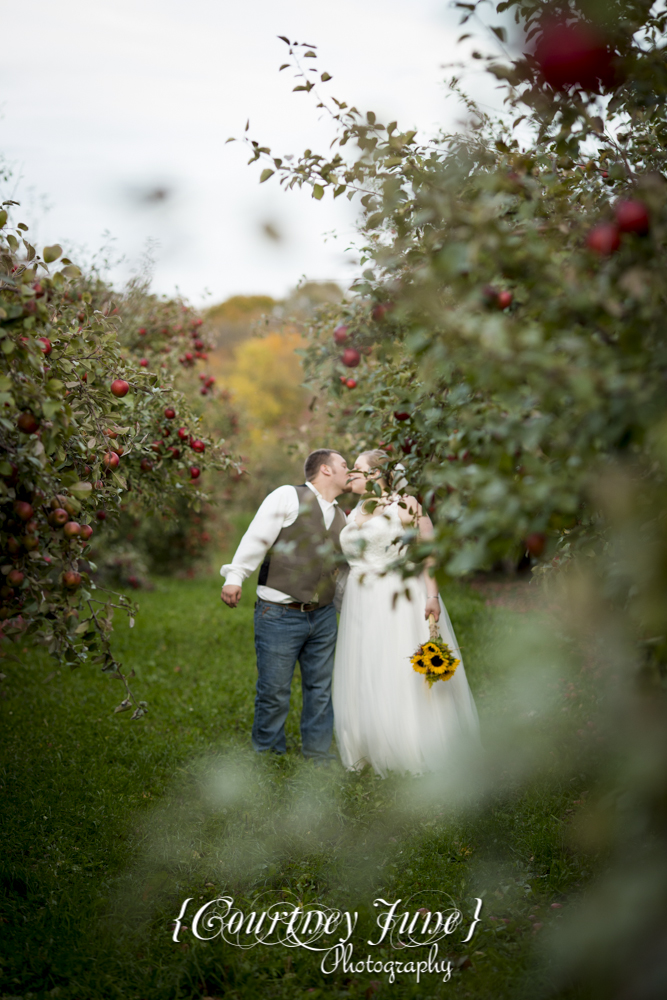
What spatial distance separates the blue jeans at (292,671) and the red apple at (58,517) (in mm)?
1927

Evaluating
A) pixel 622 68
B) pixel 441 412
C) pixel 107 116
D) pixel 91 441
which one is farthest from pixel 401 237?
pixel 107 116

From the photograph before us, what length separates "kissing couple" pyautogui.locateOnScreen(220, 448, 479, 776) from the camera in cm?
400

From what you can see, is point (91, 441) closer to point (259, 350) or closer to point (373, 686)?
point (373, 686)

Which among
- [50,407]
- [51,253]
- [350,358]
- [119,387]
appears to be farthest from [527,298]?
[119,387]

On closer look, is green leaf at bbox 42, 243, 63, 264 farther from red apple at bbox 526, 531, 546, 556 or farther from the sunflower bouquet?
the sunflower bouquet

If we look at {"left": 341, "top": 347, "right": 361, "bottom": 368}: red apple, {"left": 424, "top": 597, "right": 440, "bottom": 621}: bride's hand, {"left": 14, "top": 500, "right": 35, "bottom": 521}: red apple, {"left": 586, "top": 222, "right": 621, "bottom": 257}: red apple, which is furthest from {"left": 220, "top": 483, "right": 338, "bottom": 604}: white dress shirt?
{"left": 586, "top": 222, "right": 621, "bottom": 257}: red apple

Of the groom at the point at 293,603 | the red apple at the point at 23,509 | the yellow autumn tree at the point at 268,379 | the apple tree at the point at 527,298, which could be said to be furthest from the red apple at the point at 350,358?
the yellow autumn tree at the point at 268,379

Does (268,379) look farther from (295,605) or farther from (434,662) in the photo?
(434,662)

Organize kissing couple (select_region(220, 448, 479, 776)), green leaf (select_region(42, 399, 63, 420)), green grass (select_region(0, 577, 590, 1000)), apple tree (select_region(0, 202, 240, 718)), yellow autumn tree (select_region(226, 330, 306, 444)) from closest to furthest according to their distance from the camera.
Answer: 1. green leaf (select_region(42, 399, 63, 420))
2. apple tree (select_region(0, 202, 240, 718))
3. green grass (select_region(0, 577, 590, 1000))
4. kissing couple (select_region(220, 448, 479, 776))
5. yellow autumn tree (select_region(226, 330, 306, 444))

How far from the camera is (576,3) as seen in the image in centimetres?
229

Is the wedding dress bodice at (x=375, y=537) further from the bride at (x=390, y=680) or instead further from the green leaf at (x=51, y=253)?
the green leaf at (x=51, y=253)

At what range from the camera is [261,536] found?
4023 millimetres

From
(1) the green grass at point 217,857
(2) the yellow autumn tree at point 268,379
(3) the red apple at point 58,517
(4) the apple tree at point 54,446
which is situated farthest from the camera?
(2) the yellow autumn tree at point 268,379

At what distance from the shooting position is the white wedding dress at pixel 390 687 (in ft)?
13.1
